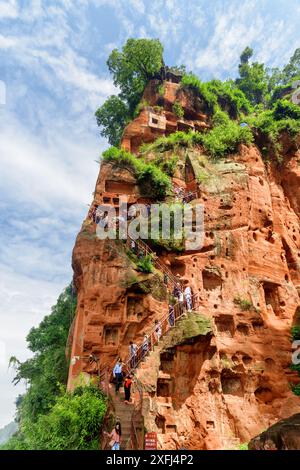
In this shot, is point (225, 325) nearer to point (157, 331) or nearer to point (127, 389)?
point (157, 331)

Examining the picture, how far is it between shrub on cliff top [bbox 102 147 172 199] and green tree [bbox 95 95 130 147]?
37.4 ft

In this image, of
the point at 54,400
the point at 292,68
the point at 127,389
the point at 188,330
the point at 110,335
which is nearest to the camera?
the point at 127,389

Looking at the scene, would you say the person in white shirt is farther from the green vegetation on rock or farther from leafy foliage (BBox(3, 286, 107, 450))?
leafy foliage (BBox(3, 286, 107, 450))

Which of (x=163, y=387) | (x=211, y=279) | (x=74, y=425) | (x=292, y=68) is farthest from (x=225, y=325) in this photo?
(x=292, y=68)

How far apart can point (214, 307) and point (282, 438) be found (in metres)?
9.86

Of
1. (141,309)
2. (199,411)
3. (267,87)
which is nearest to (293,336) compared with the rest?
(199,411)

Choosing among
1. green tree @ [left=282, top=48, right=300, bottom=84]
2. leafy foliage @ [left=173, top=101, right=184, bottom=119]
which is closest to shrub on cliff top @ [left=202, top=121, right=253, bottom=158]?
leafy foliage @ [left=173, top=101, right=184, bottom=119]

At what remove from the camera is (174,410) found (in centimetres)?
1351

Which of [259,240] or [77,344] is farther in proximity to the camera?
[259,240]

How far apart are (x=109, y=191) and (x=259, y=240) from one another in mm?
9278

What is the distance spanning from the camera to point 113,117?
1337 inches

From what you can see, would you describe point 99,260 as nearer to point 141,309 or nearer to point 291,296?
point 141,309

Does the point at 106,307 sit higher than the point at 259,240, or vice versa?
the point at 259,240

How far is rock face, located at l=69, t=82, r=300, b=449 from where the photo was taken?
13.9m
